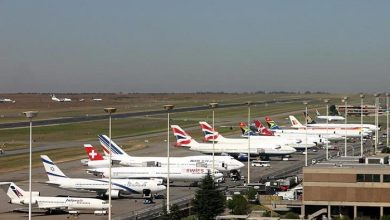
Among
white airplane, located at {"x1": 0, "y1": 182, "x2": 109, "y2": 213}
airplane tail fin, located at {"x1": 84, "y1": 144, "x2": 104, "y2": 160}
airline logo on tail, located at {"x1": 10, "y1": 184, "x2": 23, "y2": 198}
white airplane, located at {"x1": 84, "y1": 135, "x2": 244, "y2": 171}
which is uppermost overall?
airplane tail fin, located at {"x1": 84, "y1": 144, "x2": 104, "y2": 160}

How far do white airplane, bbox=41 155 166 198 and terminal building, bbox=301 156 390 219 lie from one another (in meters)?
20.3

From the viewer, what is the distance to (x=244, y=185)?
9738cm

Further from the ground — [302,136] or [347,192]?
[302,136]

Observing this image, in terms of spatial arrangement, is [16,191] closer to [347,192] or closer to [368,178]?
[347,192]

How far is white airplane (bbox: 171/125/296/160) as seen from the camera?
133 m

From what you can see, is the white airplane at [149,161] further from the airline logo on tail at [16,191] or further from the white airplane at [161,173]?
the airline logo on tail at [16,191]

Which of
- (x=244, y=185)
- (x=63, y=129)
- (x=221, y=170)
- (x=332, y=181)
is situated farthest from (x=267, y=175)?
(x=63, y=129)

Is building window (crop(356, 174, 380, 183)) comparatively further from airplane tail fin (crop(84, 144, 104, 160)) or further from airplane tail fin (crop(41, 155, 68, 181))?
airplane tail fin (crop(84, 144, 104, 160))

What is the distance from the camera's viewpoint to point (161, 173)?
320 feet

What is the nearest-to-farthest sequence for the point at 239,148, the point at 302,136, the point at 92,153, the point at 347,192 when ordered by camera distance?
the point at 347,192
the point at 92,153
the point at 239,148
the point at 302,136

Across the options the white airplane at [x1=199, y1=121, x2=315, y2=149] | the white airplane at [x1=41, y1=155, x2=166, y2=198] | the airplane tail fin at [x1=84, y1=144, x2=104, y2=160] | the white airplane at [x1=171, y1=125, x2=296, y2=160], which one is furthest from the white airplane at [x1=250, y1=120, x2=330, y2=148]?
the white airplane at [x1=41, y1=155, x2=166, y2=198]

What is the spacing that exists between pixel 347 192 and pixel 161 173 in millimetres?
29317

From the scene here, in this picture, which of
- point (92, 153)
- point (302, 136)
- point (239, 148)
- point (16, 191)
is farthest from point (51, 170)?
point (302, 136)

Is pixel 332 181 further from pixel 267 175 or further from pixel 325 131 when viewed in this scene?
pixel 325 131
